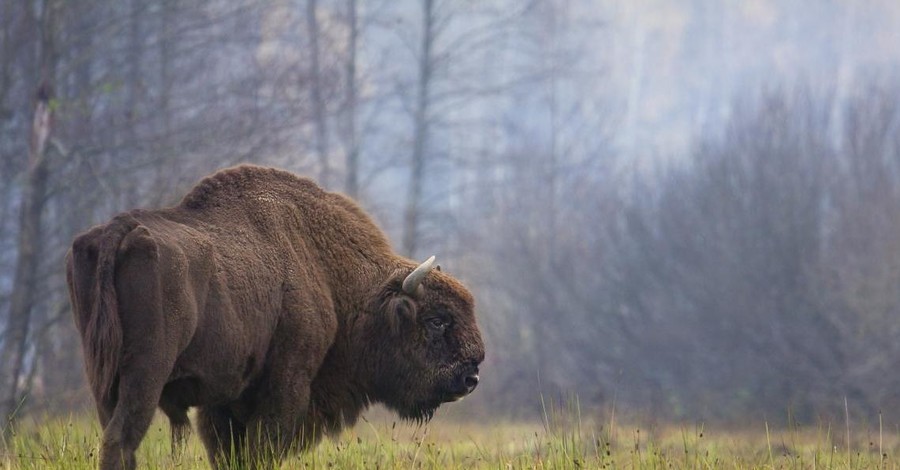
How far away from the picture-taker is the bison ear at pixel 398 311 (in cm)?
780

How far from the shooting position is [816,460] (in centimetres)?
736

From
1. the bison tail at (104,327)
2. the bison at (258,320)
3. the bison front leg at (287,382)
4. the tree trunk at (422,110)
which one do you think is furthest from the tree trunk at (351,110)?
the bison tail at (104,327)

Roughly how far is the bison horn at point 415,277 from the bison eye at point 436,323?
218 mm

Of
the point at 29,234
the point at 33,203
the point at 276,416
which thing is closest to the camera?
the point at 276,416

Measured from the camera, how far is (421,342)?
25.9 feet

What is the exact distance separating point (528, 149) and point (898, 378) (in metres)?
18.8

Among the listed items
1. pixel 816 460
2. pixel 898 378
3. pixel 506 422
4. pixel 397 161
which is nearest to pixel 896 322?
pixel 898 378

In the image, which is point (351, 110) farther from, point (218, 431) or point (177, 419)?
point (177, 419)

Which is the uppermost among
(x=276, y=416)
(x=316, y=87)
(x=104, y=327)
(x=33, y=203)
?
(x=316, y=87)

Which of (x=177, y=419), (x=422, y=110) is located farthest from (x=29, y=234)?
(x=422, y=110)

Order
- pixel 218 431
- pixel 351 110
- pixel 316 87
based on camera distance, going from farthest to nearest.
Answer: pixel 351 110
pixel 316 87
pixel 218 431

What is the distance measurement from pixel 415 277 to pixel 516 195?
27.9 m

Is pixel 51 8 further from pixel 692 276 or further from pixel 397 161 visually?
pixel 692 276

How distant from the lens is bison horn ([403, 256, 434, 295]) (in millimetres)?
7820
